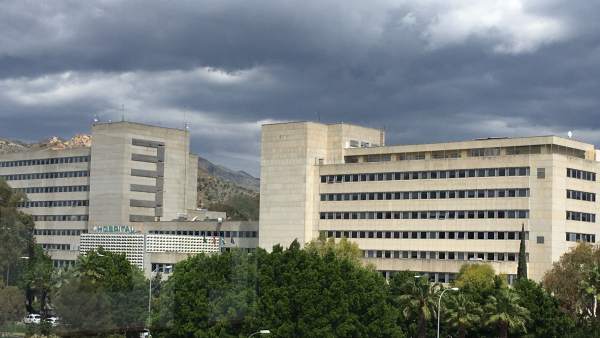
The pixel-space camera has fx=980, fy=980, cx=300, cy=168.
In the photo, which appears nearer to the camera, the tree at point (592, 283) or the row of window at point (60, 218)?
the tree at point (592, 283)

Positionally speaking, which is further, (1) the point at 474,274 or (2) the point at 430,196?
(2) the point at 430,196

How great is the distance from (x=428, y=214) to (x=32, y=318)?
97.1m

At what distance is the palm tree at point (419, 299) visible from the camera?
3693 inches

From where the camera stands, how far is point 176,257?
154375mm

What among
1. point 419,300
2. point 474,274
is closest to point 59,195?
point 474,274

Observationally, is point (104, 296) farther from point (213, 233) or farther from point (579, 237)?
point (213, 233)

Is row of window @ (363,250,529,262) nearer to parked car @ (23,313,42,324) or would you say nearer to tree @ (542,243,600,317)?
tree @ (542,243,600,317)

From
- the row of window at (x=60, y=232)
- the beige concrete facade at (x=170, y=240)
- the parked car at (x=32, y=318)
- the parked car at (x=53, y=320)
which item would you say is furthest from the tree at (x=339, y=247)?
the parked car at (x=32, y=318)

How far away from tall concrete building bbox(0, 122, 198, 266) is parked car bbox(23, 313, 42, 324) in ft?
424

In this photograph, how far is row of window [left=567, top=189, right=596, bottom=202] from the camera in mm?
135625

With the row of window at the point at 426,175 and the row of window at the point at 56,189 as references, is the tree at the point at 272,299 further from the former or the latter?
the row of window at the point at 56,189

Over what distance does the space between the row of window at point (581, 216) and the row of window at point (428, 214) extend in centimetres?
642

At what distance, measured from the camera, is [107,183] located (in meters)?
186

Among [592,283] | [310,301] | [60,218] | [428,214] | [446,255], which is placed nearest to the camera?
[310,301]
